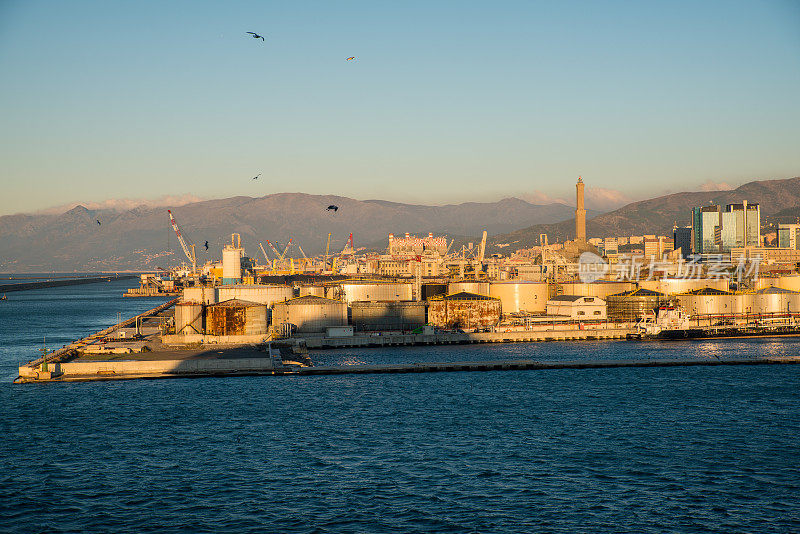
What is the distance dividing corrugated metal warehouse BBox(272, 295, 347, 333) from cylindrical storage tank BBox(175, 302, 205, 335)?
9.99 m

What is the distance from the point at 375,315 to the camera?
94.4m

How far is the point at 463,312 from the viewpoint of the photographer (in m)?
98.7

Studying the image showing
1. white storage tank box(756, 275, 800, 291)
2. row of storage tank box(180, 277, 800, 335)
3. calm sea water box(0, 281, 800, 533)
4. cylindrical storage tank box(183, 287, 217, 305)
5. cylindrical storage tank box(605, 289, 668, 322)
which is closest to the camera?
calm sea water box(0, 281, 800, 533)

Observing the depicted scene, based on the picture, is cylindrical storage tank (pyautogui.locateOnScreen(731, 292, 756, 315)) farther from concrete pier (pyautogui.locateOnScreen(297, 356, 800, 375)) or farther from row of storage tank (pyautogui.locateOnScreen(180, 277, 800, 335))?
concrete pier (pyautogui.locateOnScreen(297, 356, 800, 375))

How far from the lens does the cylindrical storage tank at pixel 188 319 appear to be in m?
80.4

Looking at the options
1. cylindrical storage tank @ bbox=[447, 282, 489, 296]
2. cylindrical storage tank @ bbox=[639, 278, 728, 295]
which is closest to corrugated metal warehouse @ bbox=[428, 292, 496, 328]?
cylindrical storage tank @ bbox=[447, 282, 489, 296]

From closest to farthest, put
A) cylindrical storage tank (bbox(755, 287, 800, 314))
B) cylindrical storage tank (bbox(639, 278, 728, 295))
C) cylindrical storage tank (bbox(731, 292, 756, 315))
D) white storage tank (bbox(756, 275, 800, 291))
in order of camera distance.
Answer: cylindrical storage tank (bbox(731, 292, 756, 315))
cylindrical storage tank (bbox(755, 287, 800, 314))
cylindrical storage tank (bbox(639, 278, 728, 295))
white storage tank (bbox(756, 275, 800, 291))

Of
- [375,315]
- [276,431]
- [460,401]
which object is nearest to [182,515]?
[276,431]

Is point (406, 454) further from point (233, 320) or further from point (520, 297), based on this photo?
point (520, 297)

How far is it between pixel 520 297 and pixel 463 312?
1802cm

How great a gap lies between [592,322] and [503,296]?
55.6 feet

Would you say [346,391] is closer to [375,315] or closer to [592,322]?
[375,315]

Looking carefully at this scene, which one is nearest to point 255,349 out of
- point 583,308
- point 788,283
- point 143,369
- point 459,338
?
point 143,369

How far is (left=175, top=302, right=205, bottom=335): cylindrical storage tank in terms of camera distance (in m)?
80.4
